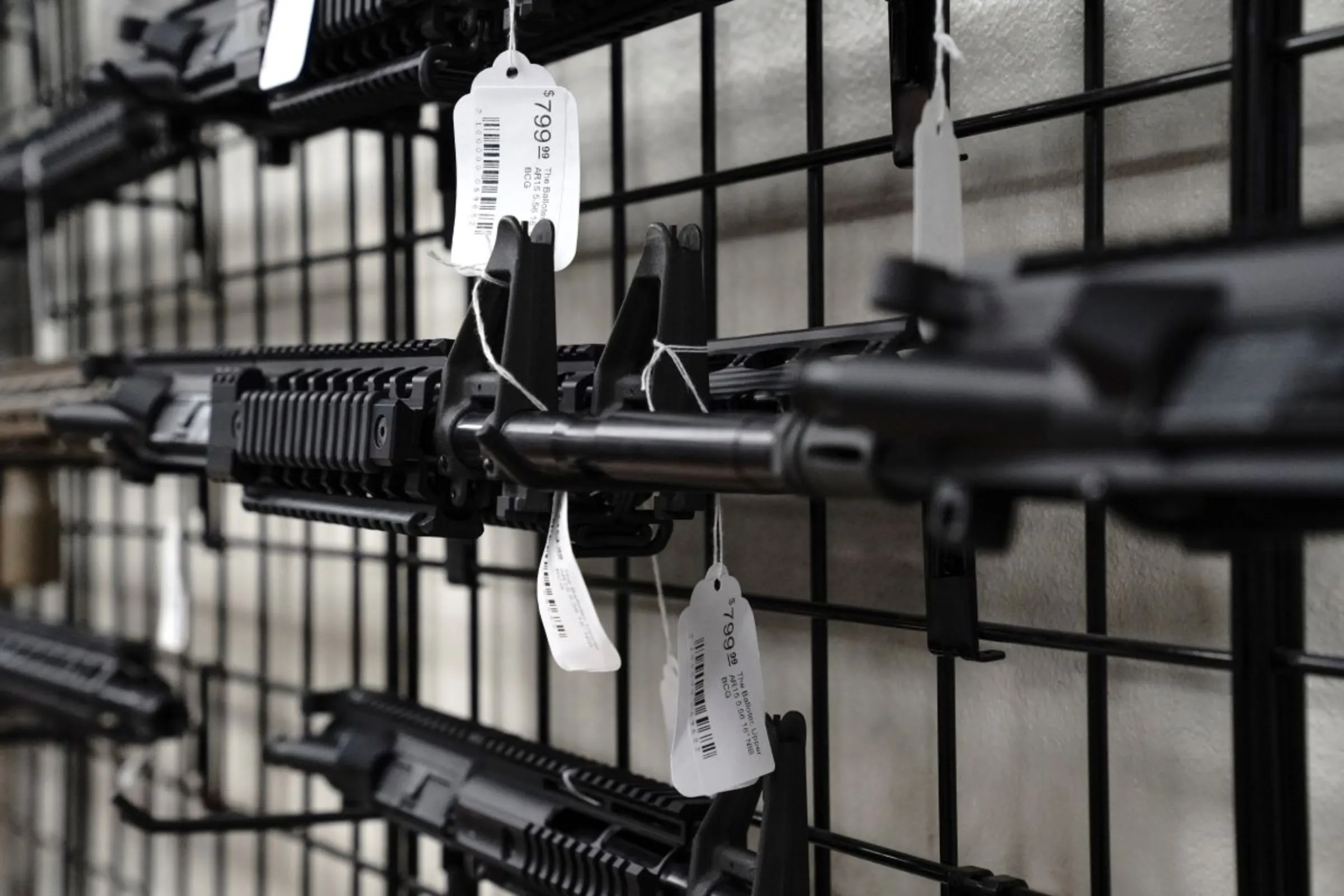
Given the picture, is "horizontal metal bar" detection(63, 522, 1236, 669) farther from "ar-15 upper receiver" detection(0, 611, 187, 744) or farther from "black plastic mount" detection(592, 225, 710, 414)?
"ar-15 upper receiver" detection(0, 611, 187, 744)

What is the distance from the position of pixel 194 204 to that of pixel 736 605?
3.59 ft

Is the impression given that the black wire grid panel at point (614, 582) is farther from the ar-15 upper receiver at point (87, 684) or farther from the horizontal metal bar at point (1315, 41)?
the ar-15 upper receiver at point (87, 684)

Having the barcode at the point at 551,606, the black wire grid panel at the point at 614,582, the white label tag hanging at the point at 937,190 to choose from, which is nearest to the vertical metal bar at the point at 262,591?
the black wire grid panel at the point at 614,582

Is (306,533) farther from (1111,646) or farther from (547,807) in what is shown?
(1111,646)

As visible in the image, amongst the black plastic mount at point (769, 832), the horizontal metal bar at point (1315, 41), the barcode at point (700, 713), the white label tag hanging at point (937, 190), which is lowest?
the black plastic mount at point (769, 832)

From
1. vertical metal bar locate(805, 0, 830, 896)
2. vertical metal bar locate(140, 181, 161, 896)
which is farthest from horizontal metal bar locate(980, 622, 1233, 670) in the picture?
vertical metal bar locate(140, 181, 161, 896)

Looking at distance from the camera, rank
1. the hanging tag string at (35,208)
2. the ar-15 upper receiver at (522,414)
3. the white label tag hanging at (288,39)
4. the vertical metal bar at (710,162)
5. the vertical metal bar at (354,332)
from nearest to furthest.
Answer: the ar-15 upper receiver at (522,414) < the white label tag hanging at (288,39) < the vertical metal bar at (710,162) < the vertical metal bar at (354,332) < the hanging tag string at (35,208)

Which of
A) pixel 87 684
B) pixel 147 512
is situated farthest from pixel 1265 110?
pixel 147 512

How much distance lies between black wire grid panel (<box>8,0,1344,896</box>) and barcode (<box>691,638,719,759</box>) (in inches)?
5.9

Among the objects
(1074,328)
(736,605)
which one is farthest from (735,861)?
(1074,328)

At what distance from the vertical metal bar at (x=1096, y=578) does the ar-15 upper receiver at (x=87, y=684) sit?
96 centimetres

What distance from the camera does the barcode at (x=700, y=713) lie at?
21.9 inches

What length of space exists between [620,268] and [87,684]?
81cm

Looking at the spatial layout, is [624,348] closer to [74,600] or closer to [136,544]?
[136,544]
